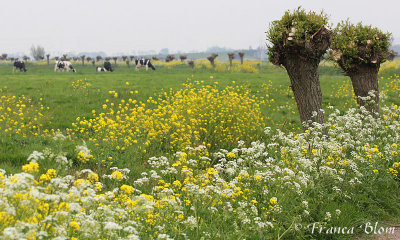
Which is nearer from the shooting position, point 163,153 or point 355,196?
point 355,196

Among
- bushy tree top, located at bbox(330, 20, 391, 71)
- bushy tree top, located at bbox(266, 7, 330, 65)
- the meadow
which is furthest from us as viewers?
bushy tree top, located at bbox(330, 20, 391, 71)

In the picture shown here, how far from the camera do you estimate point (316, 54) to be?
30.0ft

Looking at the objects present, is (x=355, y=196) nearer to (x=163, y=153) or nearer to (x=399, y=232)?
(x=399, y=232)

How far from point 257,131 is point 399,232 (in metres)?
6.22

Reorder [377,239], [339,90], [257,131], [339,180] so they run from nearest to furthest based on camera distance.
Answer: [377,239], [339,180], [257,131], [339,90]

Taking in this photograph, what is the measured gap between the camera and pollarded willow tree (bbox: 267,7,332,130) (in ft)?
28.9

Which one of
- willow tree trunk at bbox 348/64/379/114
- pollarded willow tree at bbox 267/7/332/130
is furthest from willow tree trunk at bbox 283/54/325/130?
willow tree trunk at bbox 348/64/379/114

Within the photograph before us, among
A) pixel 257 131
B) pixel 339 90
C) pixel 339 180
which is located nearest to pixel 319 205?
pixel 339 180

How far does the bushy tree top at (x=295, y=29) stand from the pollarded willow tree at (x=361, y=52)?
138 cm

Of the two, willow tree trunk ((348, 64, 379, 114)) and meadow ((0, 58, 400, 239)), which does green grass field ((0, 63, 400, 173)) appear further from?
willow tree trunk ((348, 64, 379, 114))

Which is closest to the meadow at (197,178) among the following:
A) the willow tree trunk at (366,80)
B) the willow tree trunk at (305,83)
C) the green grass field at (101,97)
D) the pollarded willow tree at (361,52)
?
the green grass field at (101,97)

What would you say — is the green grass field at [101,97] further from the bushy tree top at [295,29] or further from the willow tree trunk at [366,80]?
the bushy tree top at [295,29]

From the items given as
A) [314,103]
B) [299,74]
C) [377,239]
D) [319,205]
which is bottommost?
[377,239]

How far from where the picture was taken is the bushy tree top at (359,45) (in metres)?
9.98
